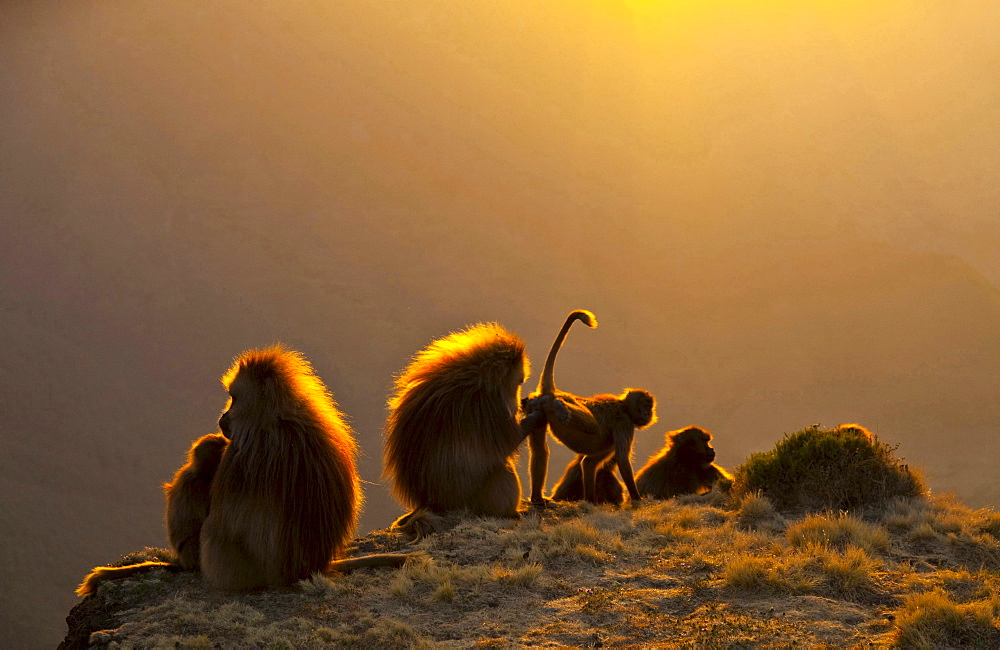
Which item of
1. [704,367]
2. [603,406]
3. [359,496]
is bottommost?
[359,496]

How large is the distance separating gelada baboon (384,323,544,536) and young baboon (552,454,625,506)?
2.53 m

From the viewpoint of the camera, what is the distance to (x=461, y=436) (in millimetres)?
8539

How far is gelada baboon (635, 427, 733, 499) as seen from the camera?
37.9 ft

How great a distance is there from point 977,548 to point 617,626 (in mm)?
4028

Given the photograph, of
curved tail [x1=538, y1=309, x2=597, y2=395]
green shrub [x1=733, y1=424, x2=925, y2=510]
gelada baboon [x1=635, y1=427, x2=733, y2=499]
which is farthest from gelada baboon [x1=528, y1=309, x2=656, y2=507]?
green shrub [x1=733, y1=424, x2=925, y2=510]

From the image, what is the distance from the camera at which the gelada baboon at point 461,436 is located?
8578mm

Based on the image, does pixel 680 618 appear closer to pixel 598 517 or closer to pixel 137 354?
pixel 598 517

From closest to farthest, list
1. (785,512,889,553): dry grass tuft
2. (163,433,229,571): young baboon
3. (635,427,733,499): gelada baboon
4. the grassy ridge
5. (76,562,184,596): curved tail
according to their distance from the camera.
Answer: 1. the grassy ridge
2. (163,433,229,571): young baboon
3. (76,562,184,596): curved tail
4. (785,512,889,553): dry grass tuft
5. (635,427,733,499): gelada baboon

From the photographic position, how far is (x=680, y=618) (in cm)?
596

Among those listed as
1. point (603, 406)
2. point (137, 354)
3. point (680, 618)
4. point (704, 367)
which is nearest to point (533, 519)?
point (603, 406)

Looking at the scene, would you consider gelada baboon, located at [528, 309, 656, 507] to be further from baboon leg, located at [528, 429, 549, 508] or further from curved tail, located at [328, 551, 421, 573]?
curved tail, located at [328, 551, 421, 573]

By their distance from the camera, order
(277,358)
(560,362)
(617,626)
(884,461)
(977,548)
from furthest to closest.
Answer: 1. (560,362)
2. (884,461)
3. (977,548)
4. (277,358)
5. (617,626)

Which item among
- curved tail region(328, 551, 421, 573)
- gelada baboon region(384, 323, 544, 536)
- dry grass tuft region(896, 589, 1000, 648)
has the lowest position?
dry grass tuft region(896, 589, 1000, 648)

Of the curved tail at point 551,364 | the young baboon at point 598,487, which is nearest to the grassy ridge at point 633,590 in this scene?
the curved tail at point 551,364
